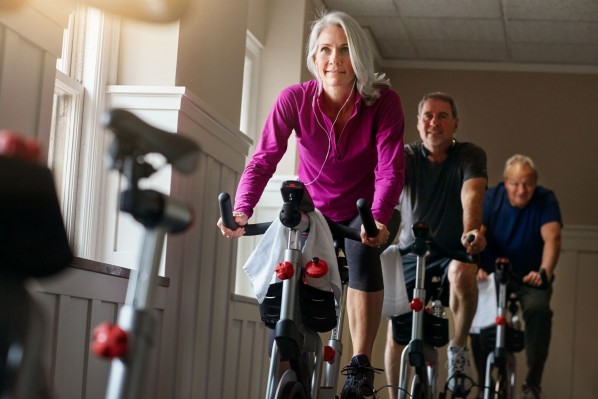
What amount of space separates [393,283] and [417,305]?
271mm

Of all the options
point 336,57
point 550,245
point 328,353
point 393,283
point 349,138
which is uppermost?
point 336,57

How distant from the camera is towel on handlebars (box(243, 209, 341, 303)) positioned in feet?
8.29

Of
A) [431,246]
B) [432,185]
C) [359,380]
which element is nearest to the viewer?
[359,380]

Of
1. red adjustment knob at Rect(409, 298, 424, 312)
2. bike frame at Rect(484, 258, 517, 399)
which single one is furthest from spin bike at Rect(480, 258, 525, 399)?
red adjustment knob at Rect(409, 298, 424, 312)

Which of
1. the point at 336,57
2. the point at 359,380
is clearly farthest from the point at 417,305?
the point at 336,57

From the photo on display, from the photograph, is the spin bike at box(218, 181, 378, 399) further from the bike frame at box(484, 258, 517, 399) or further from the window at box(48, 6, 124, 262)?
the bike frame at box(484, 258, 517, 399)

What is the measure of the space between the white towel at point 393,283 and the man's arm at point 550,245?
172 cm

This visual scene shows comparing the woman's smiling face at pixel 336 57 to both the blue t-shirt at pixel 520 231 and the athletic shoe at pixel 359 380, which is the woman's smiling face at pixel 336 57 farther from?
the blue t-shirt at pixel 520 231

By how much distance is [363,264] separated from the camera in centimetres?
298

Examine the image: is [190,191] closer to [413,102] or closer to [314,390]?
[314,390]

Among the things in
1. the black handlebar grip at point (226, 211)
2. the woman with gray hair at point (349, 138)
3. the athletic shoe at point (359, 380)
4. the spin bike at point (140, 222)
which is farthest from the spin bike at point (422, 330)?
the spin bike at point (140, 222)

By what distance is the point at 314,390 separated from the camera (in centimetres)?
259

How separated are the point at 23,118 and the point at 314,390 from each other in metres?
1.00

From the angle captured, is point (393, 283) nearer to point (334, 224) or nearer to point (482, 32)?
point (334, 224)
